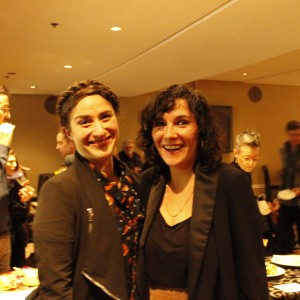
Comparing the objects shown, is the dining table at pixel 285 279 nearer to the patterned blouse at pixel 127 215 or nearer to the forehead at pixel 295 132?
the patterned blouse at pixel 127 215

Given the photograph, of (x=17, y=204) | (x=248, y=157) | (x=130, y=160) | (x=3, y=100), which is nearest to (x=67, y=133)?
(x=3, y=100)

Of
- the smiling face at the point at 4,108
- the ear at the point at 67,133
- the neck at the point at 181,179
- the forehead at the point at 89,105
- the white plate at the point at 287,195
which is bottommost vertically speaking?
the white plate at the point at 287,195

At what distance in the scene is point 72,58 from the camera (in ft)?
17.8

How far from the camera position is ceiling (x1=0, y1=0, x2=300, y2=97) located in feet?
11.5

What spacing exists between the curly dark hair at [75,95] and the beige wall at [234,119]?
6865 millimetres

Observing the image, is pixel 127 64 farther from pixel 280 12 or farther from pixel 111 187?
pixel 111 187

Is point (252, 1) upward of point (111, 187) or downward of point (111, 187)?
upward

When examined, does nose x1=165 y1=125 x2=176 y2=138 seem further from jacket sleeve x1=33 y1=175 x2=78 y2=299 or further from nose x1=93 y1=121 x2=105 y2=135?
jacket sleeve x1=33 y1=175 x2=78 y2=299

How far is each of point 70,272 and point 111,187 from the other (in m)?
0.31

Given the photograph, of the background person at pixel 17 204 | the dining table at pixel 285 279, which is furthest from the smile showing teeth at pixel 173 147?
the background person at pixel 17 204

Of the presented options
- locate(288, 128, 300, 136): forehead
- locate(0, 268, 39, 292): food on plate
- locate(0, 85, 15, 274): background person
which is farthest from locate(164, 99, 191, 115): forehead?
locate(288, 128, 300, 136): forehead

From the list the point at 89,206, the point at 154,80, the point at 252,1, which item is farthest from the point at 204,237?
the point at 154,80

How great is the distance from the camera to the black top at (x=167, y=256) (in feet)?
4.82

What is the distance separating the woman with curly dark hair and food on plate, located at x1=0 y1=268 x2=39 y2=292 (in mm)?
693
